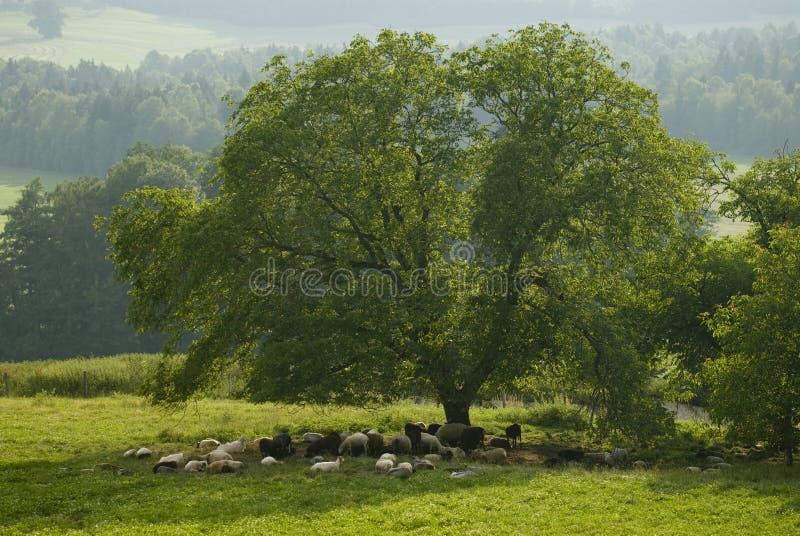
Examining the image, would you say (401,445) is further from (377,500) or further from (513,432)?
(377,500)

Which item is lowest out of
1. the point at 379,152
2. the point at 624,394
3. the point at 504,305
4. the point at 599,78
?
the point at 624,394

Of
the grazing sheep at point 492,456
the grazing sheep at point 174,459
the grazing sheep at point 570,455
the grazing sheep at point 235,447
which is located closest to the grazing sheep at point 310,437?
the grazing sheep at point 235,447

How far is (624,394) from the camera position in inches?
1060

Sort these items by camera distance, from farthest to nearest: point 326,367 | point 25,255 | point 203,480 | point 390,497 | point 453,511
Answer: point 25,255, point 326,367, point 203,480, point 390,497, point 453,511

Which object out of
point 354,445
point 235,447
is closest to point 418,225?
point 354,445

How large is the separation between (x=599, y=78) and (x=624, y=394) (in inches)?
419

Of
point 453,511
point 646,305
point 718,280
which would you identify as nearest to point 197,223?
point 453,511

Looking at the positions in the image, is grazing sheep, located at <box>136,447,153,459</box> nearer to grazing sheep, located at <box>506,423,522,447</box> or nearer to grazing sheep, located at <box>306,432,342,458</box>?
grazing sheep, located at <box>306,432,342,458</box>

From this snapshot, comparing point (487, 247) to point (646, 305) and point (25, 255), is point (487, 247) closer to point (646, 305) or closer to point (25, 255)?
point (646, 305)

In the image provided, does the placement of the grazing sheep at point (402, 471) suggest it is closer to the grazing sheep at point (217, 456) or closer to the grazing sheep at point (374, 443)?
the grazing sheep at point (374, 443)

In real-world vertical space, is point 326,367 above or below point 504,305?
below

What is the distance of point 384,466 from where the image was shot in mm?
23953

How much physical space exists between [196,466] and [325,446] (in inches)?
177

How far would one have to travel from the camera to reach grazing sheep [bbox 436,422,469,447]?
29141 millimetres
